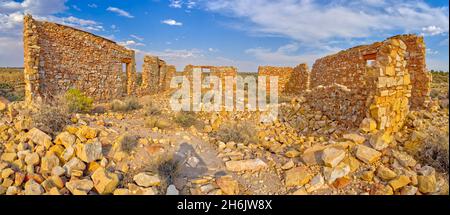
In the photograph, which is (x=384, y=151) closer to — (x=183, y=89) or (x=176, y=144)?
(x=176, y=144)

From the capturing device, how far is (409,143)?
4.17m

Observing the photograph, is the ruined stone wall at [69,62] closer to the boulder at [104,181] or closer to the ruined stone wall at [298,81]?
the boulder at [104,181]

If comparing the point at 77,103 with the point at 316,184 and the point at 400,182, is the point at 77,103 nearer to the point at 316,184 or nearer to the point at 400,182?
the point at 316,184

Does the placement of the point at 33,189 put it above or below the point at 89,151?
below

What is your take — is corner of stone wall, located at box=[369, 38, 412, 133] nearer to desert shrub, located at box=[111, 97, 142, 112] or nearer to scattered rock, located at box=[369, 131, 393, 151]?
scattered rock, located at box=[369, 131, 393, 151]

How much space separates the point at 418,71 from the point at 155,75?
13.1m

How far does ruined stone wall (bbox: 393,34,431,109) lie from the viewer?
7.68 metres

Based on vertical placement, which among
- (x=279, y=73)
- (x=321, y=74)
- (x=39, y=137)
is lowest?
(x=39, y=137)

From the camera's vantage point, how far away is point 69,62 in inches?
354

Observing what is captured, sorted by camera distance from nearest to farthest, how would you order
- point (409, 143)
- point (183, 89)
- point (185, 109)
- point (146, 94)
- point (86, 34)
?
point (409, 143), point (185, 109), point (86, 34), point (146, 94), point (183, 89)

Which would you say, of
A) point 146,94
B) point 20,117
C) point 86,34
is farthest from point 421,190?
point 146,94

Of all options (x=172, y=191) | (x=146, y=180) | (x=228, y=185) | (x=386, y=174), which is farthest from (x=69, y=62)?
(x=386, y=174)

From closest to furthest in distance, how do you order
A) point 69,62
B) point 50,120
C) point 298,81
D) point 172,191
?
1. point 172,191
2. point 50,120
3. point 69,62
4. point 298,81
